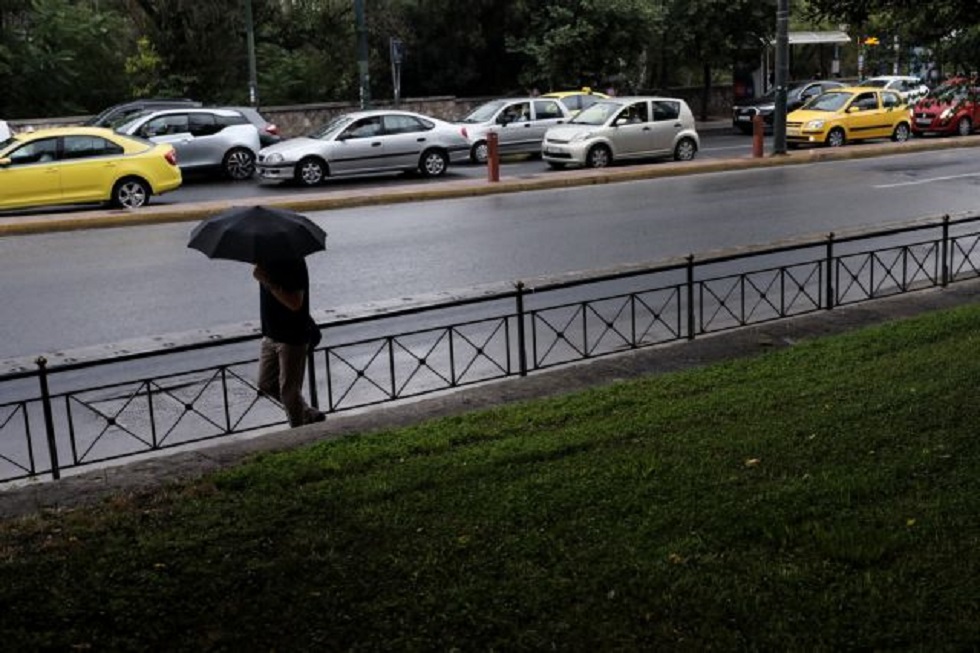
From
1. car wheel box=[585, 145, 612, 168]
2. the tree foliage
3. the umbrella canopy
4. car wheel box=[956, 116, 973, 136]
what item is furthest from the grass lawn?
the tree foliage

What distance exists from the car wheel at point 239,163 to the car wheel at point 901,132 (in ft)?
53.4

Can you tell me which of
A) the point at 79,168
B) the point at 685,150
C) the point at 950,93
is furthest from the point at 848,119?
the point at 950,93

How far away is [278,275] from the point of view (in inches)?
287

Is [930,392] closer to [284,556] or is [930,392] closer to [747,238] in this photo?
[284,556]

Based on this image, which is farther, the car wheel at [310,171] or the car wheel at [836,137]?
the car wheel at [836,137]

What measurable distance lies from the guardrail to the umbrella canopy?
0.58 metres

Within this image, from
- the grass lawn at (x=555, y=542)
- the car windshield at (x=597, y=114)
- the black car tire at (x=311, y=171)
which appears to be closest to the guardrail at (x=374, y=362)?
the grass lawn at (x=555, y=542)

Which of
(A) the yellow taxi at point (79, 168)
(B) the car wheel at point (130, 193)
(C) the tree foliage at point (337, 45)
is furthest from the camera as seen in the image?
(C) the tree foliage at point (337, 45)

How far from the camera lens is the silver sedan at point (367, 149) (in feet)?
73.4

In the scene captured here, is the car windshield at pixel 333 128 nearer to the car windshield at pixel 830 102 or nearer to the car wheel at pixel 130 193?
the car wheel at pixel 130 193

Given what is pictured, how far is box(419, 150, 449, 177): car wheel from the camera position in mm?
23719

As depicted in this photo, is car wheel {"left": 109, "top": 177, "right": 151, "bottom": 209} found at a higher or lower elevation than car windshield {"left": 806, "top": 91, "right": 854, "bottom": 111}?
lower

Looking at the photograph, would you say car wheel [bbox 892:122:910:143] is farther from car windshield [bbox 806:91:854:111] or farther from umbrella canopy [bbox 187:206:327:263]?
umbrella canopy [bbox 187:206:327:263]

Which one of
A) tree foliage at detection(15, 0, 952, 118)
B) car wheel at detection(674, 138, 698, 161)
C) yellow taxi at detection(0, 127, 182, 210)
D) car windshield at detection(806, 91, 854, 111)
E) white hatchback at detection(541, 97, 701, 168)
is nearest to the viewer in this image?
yellow taxi at detection(0, 127, 182, 210)
